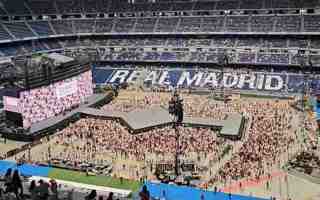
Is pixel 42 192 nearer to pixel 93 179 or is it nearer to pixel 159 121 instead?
pixel 93 179

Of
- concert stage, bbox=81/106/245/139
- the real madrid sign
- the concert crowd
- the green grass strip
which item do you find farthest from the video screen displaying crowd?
the real madrid sign

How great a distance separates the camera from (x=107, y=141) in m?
58.9

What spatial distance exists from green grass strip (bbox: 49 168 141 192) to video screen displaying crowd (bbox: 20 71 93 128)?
15530 mm

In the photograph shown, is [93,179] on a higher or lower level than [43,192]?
lower

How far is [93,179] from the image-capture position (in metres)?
47.2

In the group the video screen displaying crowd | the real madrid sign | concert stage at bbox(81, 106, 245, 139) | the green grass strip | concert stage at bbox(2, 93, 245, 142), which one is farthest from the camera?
the real madrid sign

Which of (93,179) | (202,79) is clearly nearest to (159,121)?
(93,179)

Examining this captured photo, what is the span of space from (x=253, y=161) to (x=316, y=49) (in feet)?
167

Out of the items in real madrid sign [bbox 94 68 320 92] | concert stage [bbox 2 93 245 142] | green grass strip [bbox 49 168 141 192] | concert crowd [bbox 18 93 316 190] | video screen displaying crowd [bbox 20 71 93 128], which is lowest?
green grass strip [bbox 49 168 141 192]

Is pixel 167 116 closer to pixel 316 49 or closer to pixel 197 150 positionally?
pixel 197 150

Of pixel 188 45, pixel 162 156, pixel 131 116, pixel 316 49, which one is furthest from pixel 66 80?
pixel 316 49

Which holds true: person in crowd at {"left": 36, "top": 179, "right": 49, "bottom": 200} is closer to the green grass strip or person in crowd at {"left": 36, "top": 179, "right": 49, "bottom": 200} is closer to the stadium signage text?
the green grass strip

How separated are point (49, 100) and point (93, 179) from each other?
23.3 metres

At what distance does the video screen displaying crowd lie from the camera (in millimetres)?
63125
